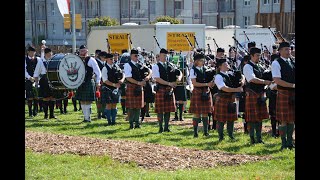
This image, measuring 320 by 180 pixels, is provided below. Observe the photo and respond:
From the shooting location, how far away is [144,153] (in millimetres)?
8188

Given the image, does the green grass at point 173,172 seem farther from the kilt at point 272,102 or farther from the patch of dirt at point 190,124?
the patch of dirt at point 190,124

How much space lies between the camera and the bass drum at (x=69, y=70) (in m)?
13.1

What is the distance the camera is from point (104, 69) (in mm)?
12508

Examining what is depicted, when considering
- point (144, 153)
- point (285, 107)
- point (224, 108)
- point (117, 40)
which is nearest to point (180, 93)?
point (224, 108)

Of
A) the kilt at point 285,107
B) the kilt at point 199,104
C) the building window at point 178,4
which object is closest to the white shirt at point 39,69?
the kilt at point 199,104

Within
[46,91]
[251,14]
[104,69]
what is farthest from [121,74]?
[251,14]

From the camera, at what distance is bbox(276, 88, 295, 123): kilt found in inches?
340

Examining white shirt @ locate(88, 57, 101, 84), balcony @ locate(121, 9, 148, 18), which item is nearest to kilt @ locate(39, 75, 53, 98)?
white shirt @ locate(88, 57, 101, 84)

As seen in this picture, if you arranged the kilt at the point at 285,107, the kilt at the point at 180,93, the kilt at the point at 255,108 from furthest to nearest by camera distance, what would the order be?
1. the kilt at the point at 180,93
2. the kilt at the point at 255,108
3. the kilt at the point at 285,107

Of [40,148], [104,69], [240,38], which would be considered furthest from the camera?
[240,38]

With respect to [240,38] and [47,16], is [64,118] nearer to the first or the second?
[240,38]

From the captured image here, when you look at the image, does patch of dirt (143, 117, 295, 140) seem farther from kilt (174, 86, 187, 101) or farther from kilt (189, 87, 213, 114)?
kilt (189, 87, 213, 114)

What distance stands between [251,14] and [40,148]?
1543 inches

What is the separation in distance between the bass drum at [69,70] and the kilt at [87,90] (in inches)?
4.8
